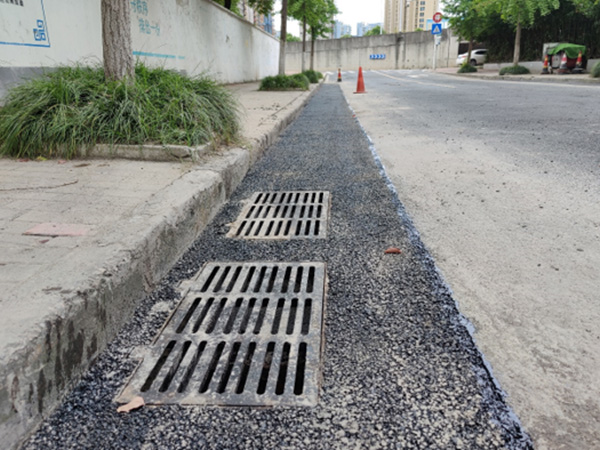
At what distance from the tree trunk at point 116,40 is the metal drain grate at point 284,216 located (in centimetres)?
209

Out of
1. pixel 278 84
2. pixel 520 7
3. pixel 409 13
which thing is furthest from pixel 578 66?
pixel 409 13

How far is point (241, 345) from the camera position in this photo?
1695mm

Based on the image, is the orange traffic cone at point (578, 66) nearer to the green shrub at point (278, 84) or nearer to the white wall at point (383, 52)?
the green shrub at point (278, 84)

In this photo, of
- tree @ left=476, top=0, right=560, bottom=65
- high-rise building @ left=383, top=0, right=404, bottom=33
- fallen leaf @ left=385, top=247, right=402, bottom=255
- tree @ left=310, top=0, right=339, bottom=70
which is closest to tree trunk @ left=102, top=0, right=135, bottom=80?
fallen leaf @ left=385, top=247, right=402, bottom=255

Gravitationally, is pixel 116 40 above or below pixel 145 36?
below

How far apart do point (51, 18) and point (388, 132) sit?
17.4 feet

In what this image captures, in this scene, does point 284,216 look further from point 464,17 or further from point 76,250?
point 464,17

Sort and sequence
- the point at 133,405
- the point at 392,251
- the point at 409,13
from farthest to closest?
the point at 409,13 → the point at 392,251 → the point at 133,405

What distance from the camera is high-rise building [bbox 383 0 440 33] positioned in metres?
104

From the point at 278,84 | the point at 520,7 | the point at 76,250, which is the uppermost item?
the point at 520,7

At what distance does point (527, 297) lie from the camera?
78.7 inches

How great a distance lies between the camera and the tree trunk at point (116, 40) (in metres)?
4.30

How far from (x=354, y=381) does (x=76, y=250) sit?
1.36 meters

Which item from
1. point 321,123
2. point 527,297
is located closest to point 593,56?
point 321,123
